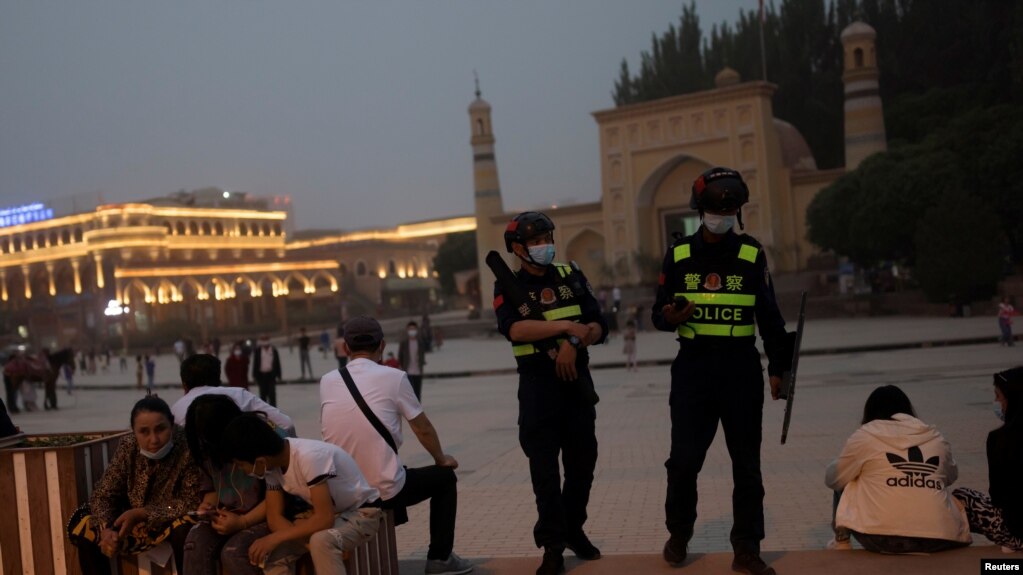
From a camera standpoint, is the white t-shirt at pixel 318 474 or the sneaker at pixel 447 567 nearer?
the white t-shirt at pixel 318 474

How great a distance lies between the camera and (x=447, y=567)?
525 cm

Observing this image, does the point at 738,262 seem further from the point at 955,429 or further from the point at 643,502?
the point at 955,429

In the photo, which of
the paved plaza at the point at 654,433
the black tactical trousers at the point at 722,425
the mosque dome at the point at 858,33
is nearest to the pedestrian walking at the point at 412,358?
the paved plaza at the point at 654,433

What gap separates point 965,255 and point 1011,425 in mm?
27944

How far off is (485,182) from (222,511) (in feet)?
160

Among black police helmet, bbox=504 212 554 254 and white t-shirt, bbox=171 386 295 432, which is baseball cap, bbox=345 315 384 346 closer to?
white t-shirt, bbox=171 386 295 432

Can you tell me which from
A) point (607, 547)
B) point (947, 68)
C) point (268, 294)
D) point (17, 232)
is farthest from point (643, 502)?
point (17, 232)

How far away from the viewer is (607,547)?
6207 millimetres

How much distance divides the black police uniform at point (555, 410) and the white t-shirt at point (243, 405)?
3.56ft

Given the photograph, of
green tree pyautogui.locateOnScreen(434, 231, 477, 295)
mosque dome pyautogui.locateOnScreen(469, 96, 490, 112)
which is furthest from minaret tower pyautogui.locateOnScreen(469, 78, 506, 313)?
green tree pyautogui.locateOnScreen(434, 231, 477, 295)

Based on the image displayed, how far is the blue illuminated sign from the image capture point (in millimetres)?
85500

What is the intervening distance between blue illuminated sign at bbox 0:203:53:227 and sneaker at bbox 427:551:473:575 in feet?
284

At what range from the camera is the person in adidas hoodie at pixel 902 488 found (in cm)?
487

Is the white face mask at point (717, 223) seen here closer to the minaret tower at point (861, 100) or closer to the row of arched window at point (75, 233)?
the minaret tower at point (861, 100)
